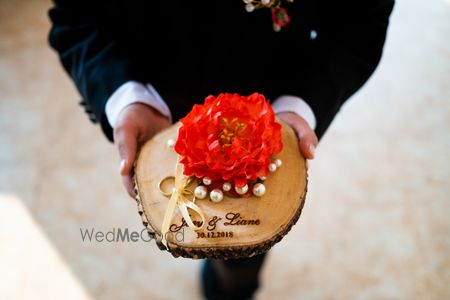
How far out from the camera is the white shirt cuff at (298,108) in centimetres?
65

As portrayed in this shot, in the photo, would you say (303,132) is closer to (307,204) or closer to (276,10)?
(276,10)

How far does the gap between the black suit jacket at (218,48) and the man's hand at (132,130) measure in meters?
0.04

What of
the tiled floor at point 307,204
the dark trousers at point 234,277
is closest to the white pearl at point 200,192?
the dark trousers at point 234,277

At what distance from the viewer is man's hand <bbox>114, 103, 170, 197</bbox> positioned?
60cm

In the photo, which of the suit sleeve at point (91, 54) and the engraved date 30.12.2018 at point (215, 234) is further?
the suit sleeve at point (91, 54)

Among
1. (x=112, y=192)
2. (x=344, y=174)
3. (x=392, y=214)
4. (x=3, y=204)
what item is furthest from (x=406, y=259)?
(x=3, y=204)

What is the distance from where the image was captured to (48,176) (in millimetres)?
1355

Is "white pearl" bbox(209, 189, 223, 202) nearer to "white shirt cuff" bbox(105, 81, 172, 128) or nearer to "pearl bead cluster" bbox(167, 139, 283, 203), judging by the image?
"pearl bead cluster" bbox(167, 139, 283, 203)

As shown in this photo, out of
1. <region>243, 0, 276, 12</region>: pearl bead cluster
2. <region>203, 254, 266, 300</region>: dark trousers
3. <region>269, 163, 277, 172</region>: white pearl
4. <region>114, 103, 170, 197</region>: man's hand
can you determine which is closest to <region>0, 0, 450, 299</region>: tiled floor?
<region>203, 254, 266, 300</region>: dark trousers

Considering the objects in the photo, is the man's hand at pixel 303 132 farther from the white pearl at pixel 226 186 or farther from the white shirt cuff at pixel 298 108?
the white pearl at pixel 226 186

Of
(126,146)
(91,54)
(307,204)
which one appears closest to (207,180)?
(126,146)

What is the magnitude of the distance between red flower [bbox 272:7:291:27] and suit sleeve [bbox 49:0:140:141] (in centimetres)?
28

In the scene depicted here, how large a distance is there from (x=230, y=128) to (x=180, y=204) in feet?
0.40

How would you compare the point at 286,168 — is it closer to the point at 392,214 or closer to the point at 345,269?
the point at 345,269
